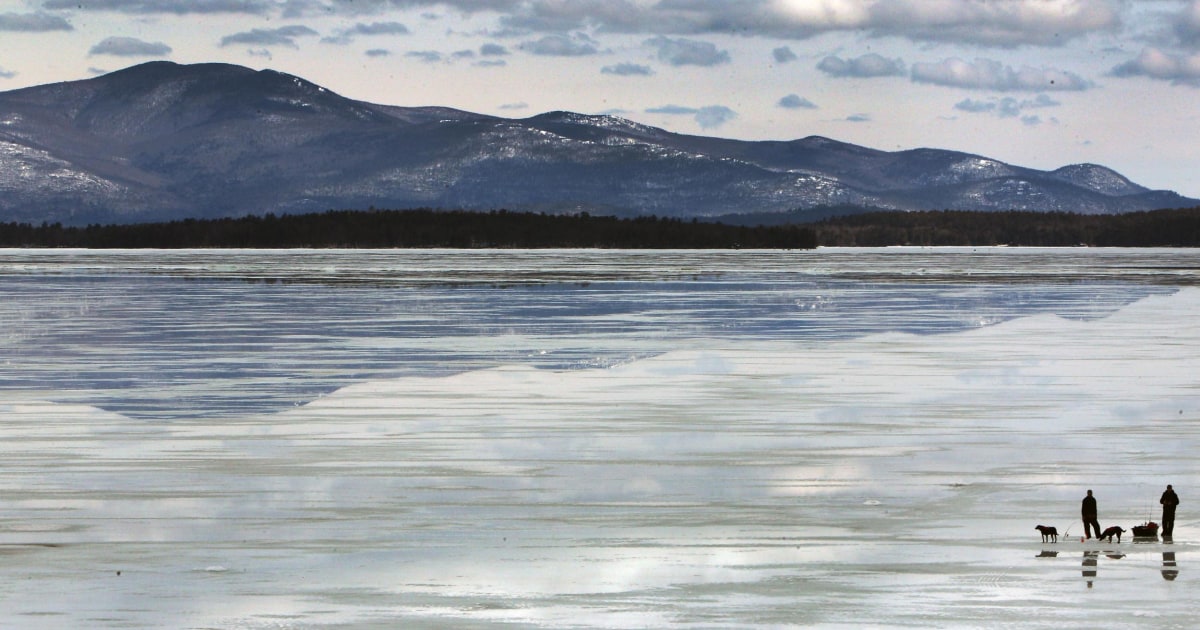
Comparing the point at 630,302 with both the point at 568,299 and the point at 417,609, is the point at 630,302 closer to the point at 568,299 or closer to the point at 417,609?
the point at 568,299

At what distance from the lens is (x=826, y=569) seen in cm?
1539

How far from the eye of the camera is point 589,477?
2084 centimetres

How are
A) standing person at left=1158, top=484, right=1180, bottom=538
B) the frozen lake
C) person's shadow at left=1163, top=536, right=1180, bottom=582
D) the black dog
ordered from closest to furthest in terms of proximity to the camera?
the frozen lake
person's shadow at left=1163, top=536, right=1180, bottom=582
the black dog
standing person at left=1158, top=484, right=1180, bottom=538

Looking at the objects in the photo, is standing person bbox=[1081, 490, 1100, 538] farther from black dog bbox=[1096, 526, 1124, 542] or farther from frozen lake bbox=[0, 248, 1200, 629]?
frozen lake bbox=[0, 248, 1200, 629]

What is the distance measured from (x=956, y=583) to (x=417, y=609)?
4426mm

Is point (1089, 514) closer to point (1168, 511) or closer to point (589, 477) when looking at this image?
point (1168, 511)

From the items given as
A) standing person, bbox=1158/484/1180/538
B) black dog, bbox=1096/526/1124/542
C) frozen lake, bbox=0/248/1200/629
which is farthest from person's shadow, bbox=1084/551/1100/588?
standing person, bbox=1158/484/1180/538

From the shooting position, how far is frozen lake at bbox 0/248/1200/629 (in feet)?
46.7

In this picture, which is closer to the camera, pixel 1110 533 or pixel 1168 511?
pixel 1110 533

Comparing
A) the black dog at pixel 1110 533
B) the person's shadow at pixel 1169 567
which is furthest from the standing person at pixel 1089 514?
the person's shadow at pixel 1169 567

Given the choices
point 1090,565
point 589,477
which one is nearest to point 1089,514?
point 1090,565

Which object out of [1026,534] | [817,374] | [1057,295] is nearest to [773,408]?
[817,374]

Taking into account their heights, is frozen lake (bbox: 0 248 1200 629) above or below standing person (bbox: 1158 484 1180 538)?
below

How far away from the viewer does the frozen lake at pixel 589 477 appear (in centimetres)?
1424
